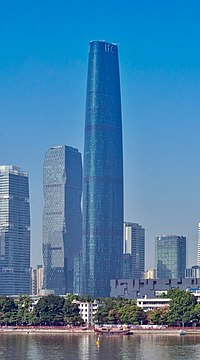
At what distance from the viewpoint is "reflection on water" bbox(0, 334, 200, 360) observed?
81250 millimetres

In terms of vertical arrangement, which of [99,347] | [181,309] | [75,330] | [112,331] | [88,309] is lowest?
[99,347]

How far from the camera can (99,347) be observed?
9206 cm

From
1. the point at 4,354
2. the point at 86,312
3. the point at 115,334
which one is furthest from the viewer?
the point at 86,312

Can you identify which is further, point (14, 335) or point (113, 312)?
point (113, 312)

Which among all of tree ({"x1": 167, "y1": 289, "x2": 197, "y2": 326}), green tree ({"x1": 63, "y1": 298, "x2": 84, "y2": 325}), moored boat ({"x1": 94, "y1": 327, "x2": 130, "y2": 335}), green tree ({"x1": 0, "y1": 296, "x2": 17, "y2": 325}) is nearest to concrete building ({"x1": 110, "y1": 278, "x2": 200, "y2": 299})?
green tree ({"x1": 63, "y1": 298, "x2": 84, "y2": 325})

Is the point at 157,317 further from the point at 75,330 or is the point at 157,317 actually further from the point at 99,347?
the point at 99,347

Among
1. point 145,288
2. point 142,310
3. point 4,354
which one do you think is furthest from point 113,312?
point 4,354

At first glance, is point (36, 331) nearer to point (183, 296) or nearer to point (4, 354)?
point (183, 296)

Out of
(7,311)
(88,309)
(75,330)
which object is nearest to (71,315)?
(75,330)

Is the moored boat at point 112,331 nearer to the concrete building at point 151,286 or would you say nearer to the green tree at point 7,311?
the green tree at point 7,311

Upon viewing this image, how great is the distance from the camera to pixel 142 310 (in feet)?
415

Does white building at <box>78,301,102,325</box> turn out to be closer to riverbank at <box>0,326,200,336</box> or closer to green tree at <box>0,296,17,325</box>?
riverbank at <box>0,326,200,336</box>

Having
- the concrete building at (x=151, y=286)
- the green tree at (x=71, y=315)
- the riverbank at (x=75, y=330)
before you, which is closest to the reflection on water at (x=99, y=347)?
the riverbank at (x=75, y=330)

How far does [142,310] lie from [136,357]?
46.9 metres
